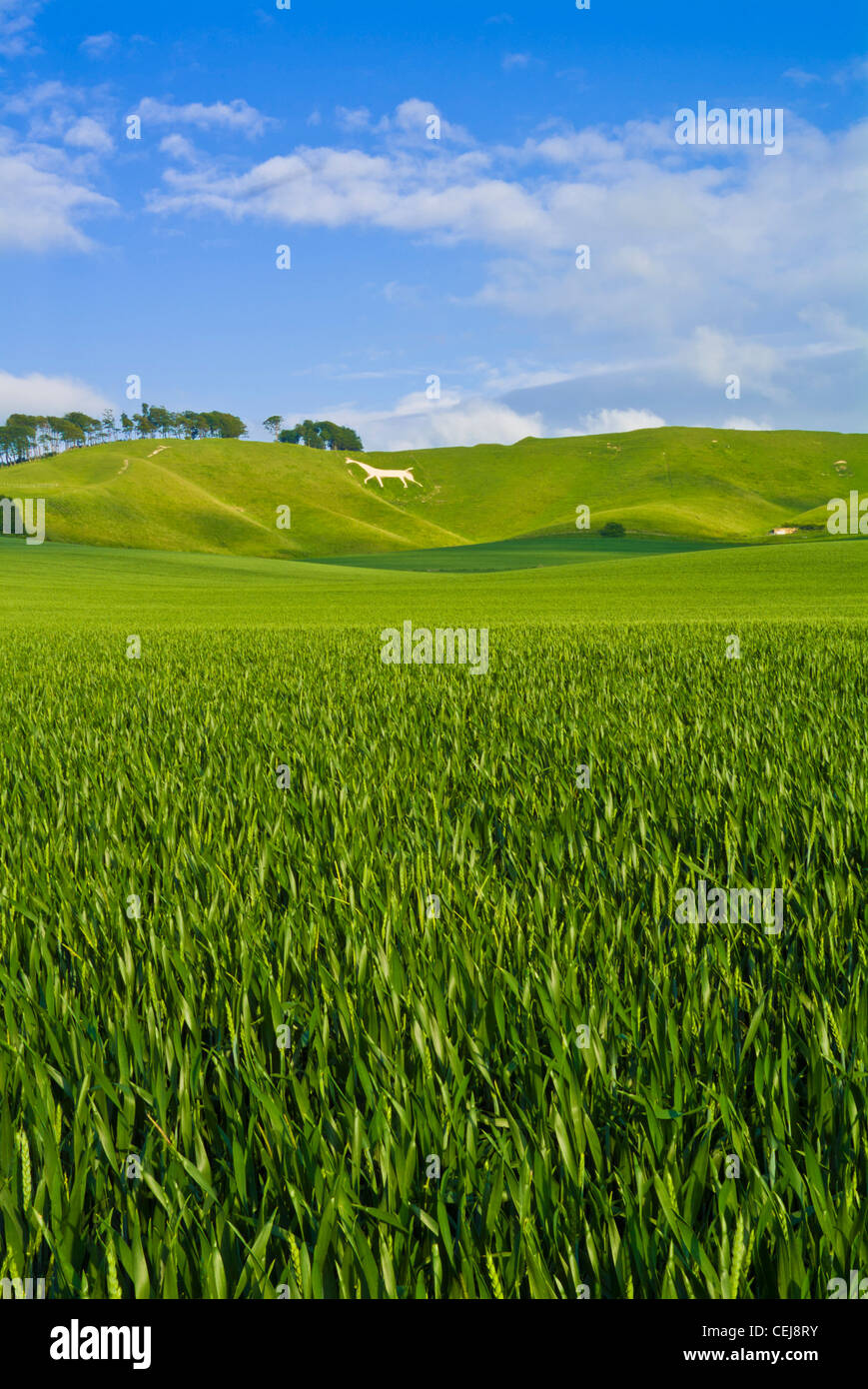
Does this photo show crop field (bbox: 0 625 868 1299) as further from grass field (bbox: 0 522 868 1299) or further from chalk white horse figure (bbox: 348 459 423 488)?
chalk white horse figure (bbox: 348 459 423 488)

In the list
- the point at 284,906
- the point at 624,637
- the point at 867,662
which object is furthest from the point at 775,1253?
the point at 624,637

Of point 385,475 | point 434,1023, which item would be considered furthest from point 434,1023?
point 385,475

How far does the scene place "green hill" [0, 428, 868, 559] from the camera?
12256 cm

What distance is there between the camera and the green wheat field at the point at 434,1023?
153 centimetres

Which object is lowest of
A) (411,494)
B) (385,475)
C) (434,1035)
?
(434,1035)

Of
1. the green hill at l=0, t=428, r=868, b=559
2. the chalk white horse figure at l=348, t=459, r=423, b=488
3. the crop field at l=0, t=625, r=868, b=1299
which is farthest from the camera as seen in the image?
the chalk white horse figure at l=348, t=459, r=423, b=488

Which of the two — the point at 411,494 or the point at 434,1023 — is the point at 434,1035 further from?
the point at 411,494

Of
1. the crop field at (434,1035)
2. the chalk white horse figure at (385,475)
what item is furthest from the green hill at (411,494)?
the crop field at (434,1035)

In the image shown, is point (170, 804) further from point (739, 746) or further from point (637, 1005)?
point (739, 746)

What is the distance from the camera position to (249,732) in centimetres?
761

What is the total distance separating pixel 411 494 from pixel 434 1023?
183 metres

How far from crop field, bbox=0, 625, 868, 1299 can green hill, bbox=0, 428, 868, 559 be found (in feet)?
362

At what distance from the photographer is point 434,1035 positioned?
7.01 feet

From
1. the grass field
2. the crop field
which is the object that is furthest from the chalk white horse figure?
the crop field
